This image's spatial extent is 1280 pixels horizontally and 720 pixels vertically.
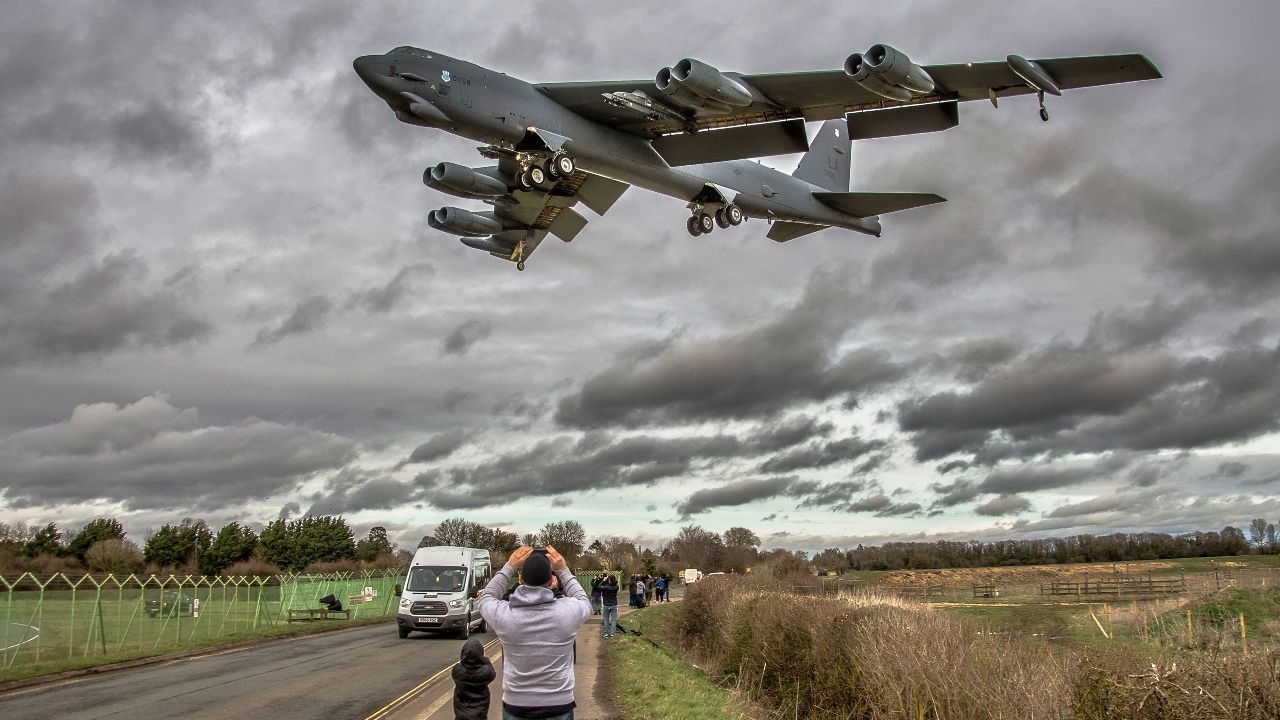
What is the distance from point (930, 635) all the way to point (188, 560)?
85.2 m

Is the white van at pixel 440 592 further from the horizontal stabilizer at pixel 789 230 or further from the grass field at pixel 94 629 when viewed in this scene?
the horizontal stabilizer at pixel 789 230

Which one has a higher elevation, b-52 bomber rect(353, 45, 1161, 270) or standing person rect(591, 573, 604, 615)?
b-52 bomber rect(353, 45, 1161, 270)

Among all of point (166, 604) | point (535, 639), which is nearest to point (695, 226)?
point (166, 604)

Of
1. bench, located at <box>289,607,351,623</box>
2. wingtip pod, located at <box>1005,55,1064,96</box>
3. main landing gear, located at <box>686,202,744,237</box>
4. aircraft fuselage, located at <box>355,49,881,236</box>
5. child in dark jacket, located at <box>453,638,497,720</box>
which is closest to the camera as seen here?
child in dark jacket, located at <box>453,638,497,720</box>

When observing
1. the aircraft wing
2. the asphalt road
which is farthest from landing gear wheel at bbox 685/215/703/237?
the asphalt road

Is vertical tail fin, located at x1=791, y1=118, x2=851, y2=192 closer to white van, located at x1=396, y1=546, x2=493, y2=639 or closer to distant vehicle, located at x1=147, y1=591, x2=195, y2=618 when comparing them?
white van, located at x1=396, y1=546, x2=493, y2=639

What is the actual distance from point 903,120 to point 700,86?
20.3ft

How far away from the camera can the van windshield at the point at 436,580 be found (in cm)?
2242

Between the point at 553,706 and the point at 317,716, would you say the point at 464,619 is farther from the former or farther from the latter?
the point at 553,706

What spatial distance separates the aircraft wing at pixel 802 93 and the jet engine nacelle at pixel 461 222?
4.25 metres

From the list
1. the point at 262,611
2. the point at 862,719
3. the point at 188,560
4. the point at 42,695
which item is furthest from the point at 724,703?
the point at 188,560

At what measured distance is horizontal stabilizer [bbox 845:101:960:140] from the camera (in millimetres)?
20188

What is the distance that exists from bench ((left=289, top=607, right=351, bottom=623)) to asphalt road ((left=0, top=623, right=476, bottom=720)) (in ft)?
38.4

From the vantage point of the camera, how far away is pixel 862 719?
12445 millimetres
